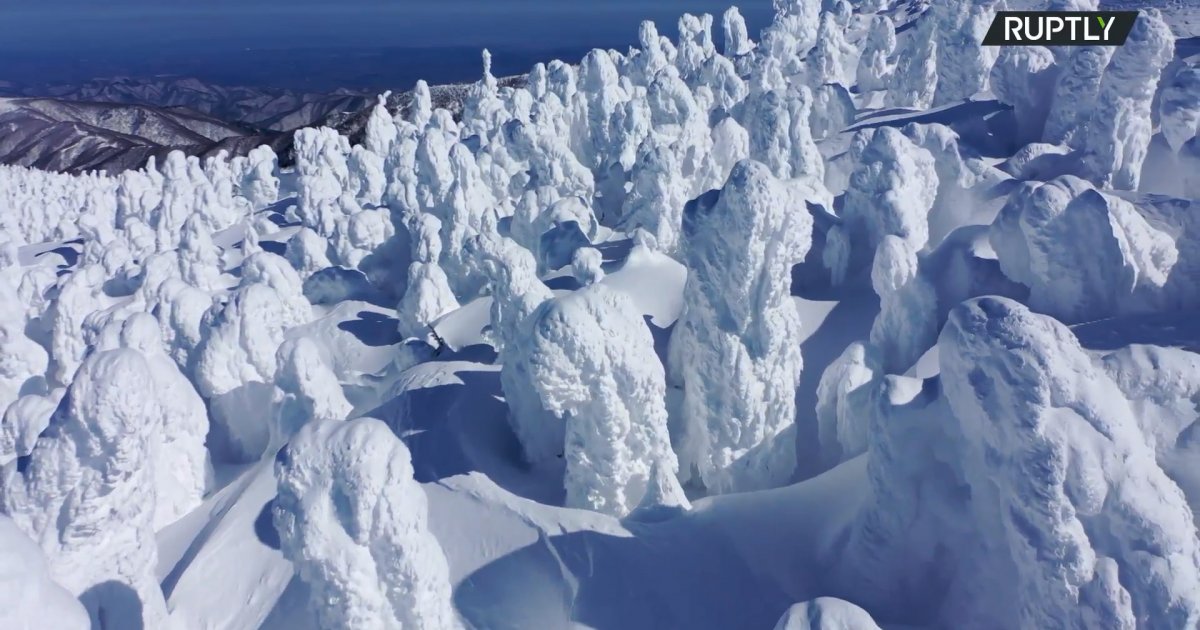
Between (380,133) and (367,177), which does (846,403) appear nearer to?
(367,177)

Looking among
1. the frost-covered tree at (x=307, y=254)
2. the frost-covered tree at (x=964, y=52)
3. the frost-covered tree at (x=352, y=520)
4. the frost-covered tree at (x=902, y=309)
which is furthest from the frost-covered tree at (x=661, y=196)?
the frost-covered tree at (x=352, y=520)

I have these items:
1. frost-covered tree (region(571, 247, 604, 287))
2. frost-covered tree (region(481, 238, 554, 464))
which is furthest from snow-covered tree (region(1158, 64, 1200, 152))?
frost-covered tree (region(481, 238, 554, 464))

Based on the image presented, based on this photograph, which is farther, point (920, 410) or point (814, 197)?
point (814, 197)

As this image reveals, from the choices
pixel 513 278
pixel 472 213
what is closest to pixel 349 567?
pixel 513 278

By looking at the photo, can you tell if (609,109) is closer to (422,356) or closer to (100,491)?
(422,356)

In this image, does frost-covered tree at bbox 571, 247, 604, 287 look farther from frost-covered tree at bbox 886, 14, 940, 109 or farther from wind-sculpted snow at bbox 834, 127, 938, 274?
frost-covered tree at bbox 886, 14, 940, 109
